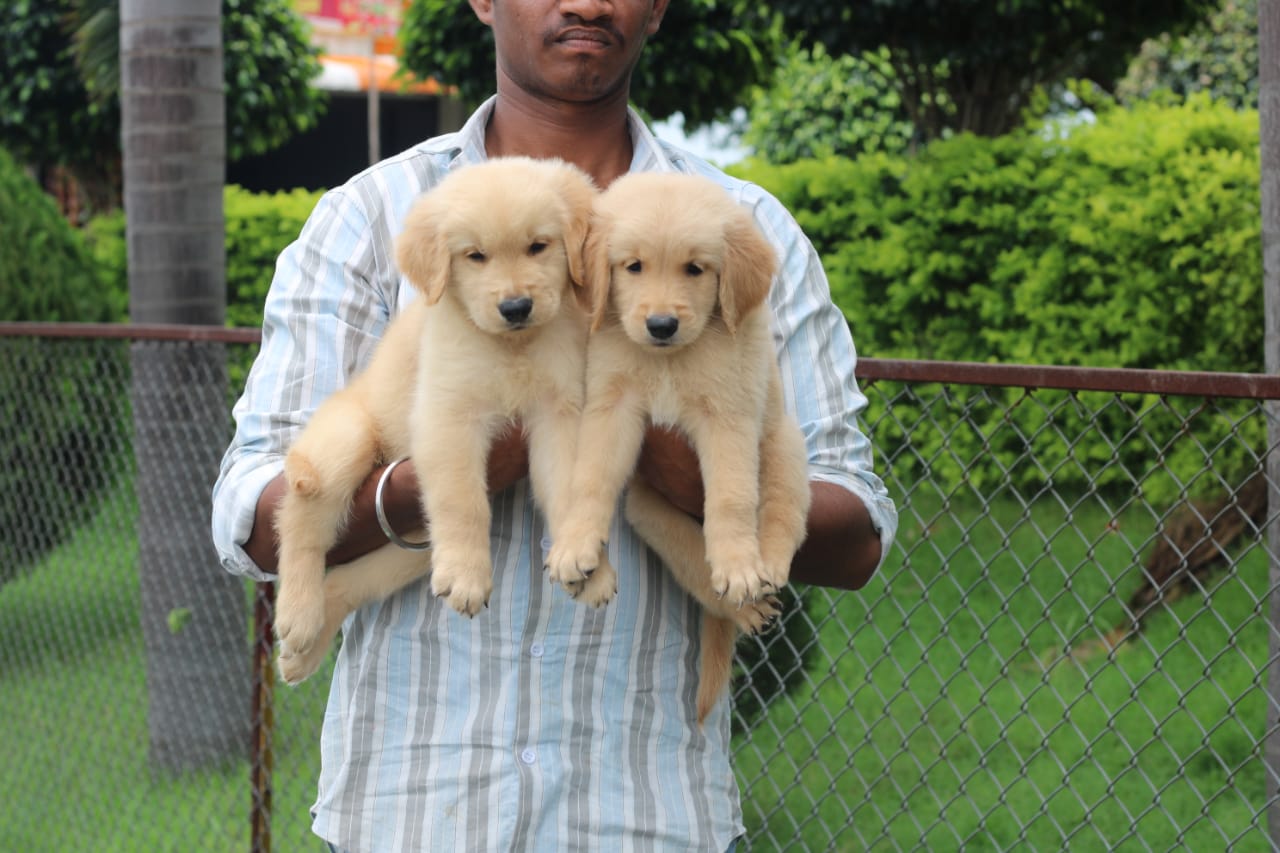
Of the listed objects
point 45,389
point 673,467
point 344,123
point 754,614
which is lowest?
point 344,123

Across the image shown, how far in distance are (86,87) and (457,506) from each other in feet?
45.8

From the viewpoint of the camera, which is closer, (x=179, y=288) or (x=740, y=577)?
(x=740, y=577)

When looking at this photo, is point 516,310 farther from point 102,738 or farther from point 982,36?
point 982,36

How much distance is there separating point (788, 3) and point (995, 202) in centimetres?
218

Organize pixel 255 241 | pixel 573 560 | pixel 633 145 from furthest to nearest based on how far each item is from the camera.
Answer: pixel 255 241, pixel 633 145, pixel 573 560

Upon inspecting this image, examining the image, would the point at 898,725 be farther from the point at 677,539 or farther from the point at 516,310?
the point at 516,310

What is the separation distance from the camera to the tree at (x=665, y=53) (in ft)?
39.3

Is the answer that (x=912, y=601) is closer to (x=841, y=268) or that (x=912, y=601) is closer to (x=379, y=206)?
(x=841, y=268)

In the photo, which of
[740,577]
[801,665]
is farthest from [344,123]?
[740,577]

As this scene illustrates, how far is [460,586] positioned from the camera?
206 cm

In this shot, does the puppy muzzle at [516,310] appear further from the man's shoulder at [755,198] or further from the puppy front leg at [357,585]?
the man's shoulder at [755,198]

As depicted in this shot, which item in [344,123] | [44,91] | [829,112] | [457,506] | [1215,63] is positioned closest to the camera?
[457,506]

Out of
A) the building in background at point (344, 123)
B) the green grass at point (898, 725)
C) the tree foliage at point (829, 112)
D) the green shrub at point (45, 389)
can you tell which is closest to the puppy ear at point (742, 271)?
the green grass at point (898, 725)

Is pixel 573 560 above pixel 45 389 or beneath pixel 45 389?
above
